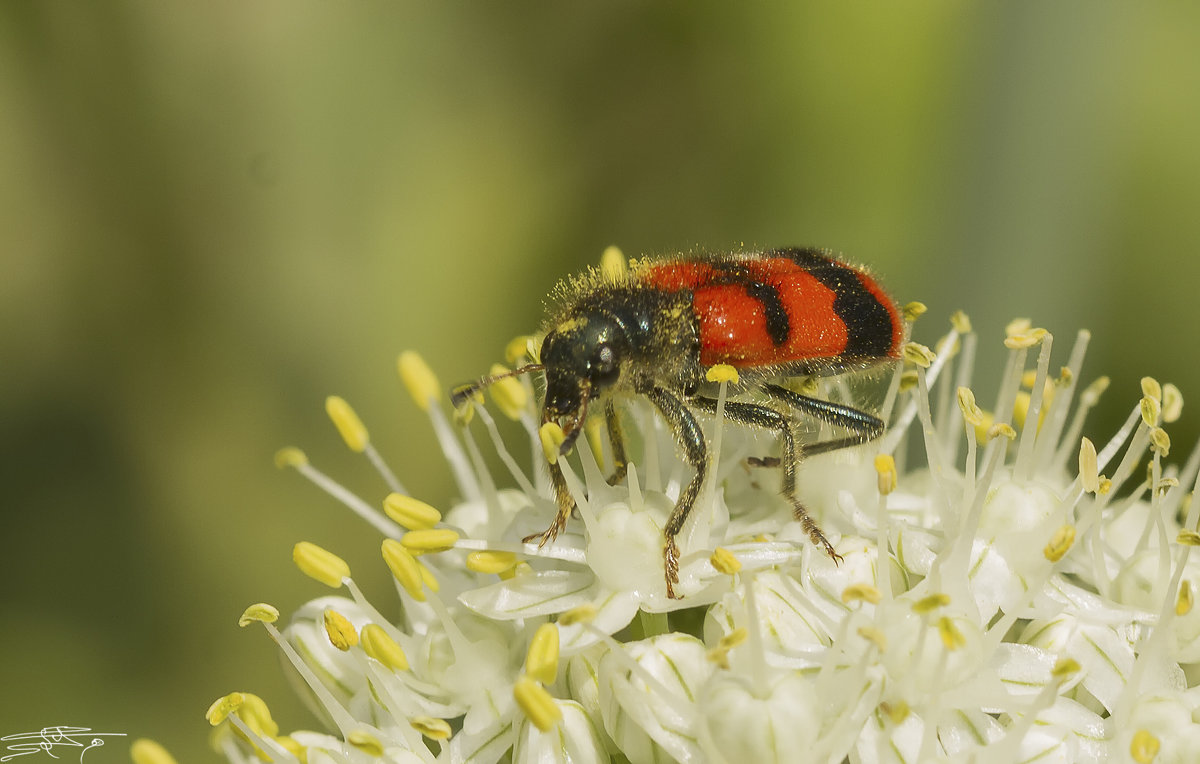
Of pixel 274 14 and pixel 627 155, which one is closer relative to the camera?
pixel 274 14

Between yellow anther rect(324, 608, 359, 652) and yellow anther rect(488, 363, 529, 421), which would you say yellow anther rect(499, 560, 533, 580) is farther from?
yellow anther rect(488, 363, 529, 421)

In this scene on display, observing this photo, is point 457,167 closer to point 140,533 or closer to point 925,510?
point 140,533

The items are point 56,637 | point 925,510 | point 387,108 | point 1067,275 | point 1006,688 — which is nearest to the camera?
point 1006,688

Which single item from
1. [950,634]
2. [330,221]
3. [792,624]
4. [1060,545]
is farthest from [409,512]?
[330,221]

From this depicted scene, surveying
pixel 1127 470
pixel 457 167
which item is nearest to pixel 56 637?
pixel 457 167

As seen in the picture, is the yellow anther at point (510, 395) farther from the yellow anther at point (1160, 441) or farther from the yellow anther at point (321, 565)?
the yellow anther at point (1160, 441)

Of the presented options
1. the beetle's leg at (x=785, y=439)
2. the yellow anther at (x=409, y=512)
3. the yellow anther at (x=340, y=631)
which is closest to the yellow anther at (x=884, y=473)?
the beetle's leg at (x=785, y=439)
